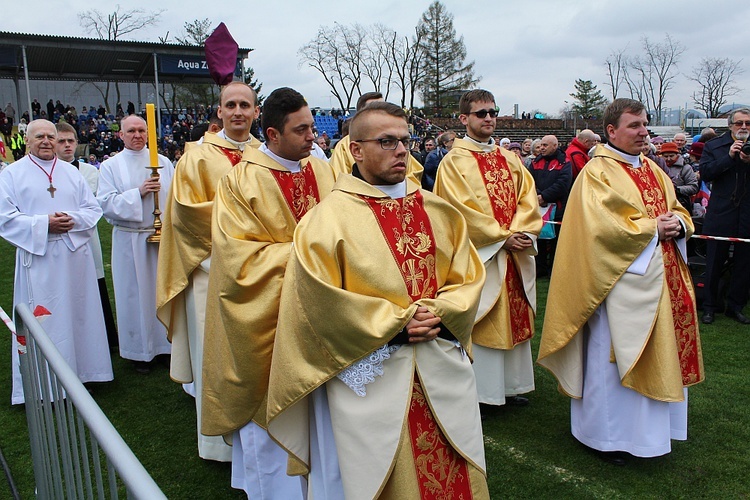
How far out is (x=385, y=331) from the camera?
8.45 ft

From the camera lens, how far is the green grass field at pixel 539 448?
3.92 metres

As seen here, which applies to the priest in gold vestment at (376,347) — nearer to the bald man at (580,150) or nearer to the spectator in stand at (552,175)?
the spectator in stand at (552,175)

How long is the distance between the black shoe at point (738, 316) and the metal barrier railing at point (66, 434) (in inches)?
276

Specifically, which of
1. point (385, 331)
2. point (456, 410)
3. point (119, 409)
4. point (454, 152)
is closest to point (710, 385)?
point (454, 152)

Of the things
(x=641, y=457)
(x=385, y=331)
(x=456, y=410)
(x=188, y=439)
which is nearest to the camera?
(x=385, y=331)

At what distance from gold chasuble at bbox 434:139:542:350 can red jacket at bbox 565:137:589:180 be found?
4905 mm

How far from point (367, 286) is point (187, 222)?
76.1 inches

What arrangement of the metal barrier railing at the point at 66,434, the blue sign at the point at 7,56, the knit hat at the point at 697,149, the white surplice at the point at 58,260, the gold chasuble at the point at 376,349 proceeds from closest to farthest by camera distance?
the metal barrier railing at the point at 66,434 → the gold chasuble at the point at 376,349 → the white surplice at the point at 58,260 → the knit hat at the point at 697,149 → the blue sign at the point at 7,56

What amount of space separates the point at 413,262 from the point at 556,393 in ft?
10.4

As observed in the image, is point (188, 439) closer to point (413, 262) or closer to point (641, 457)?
point (413, 262)

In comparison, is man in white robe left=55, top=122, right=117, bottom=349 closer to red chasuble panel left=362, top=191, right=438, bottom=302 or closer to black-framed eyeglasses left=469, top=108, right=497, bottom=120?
black-framed eyeglasses left=469, top=108, right=497, bottom=120

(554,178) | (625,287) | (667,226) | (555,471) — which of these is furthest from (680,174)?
(555,471)

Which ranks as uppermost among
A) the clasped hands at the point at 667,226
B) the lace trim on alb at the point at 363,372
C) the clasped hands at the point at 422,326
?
the clasped hands at the point at 667,226

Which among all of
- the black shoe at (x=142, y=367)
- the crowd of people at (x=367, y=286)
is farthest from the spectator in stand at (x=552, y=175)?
the black shoe at (x=142, y=367)
